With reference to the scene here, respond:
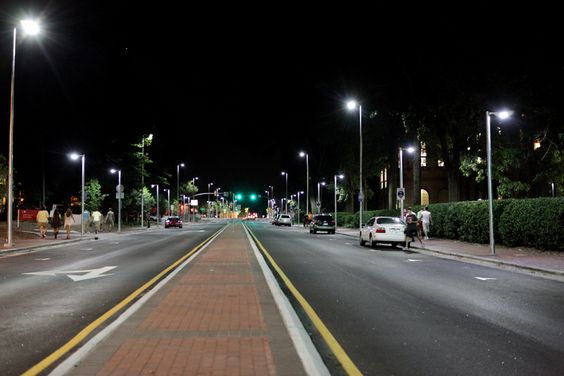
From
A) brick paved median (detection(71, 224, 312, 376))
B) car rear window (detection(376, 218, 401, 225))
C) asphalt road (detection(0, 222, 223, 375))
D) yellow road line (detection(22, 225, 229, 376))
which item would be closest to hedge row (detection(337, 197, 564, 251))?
car rear window (detection(376, 218, 401, 225))

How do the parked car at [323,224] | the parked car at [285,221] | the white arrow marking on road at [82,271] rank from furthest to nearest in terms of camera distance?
Result: the parked car at [285,221], the parked car at [323,224], the white arrow marking on road at [82,271]

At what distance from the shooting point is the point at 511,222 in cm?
2411

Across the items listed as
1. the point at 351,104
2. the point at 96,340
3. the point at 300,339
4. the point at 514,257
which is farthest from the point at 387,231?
the point at 96,340

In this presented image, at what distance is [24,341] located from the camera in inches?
280

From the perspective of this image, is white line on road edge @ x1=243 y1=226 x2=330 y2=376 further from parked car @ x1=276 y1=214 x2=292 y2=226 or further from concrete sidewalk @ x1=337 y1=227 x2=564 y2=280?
parked car @ x1=276 y1=214 x2=292 y2=226

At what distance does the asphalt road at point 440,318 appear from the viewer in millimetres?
6219

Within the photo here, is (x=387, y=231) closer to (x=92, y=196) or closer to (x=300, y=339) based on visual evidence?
(x=300, y=339)

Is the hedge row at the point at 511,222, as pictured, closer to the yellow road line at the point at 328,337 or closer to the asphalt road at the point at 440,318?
the asphalt road at the point at 440,318

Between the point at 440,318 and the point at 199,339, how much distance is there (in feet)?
13.1

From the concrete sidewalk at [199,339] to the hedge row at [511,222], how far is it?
14.3 meters

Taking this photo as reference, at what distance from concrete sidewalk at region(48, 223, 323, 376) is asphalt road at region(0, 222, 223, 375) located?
695mm

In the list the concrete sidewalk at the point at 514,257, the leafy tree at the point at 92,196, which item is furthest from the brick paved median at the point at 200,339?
the leafy tree at the point at 92,196

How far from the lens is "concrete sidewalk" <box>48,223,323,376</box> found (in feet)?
18.3

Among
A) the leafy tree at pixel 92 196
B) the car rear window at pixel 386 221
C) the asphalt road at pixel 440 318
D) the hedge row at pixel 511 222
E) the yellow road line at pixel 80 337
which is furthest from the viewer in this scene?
the leafy tree at pixel 92 196
